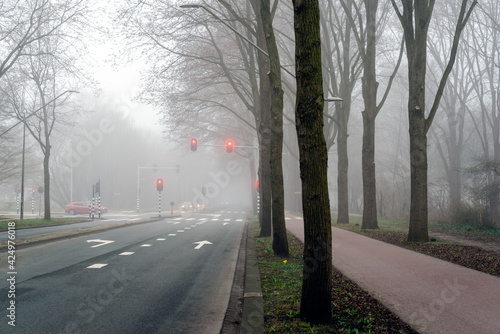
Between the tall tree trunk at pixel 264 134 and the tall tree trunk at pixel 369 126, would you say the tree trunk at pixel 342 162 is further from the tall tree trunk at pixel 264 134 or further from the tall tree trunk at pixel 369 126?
the tall tree trunk at pixel 264 134

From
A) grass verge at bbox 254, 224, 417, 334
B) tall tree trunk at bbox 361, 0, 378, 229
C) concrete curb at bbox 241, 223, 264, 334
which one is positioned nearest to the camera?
grass verge at bbox 254, 224, 417, 334

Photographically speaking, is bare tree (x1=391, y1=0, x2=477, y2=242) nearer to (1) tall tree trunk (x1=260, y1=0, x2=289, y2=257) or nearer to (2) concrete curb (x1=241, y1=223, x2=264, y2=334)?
(1) tall tree trunk (x1=260, y1=0, x2=289, y2=257)

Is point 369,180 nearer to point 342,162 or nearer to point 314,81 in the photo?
point 342,162

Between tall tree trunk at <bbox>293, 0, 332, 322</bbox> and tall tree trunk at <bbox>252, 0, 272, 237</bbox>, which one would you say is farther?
tall tree trunk at <bbox>252, 0, 272, 237</bbox>

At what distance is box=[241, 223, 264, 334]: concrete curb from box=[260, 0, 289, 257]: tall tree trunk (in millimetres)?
1339

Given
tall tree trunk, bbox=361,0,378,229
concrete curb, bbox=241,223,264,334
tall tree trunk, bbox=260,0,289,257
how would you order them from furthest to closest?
tall tree trunk, bbox=361,0,378,229 → tall tree trunk, bbox=260,0,289,257 → concrete curb, bbox=241,223,264,334

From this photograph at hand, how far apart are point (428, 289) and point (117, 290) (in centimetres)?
475

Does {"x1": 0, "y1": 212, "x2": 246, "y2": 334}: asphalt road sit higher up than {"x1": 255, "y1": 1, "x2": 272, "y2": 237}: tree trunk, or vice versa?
{"x1": 255, "y1": 1, "x2": 272, "y2": 237}: tree trunk

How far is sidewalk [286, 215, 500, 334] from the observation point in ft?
14.7

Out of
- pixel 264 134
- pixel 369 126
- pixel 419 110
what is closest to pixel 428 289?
pixel 419 110

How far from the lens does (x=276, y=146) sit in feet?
33.1

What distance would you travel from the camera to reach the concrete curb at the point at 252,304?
4.42 meters

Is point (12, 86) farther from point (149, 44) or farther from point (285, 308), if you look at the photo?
point (285, 308)

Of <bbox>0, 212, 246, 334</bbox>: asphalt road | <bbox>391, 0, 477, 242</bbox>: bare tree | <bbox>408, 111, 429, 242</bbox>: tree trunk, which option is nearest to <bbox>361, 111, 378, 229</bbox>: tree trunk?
<bbox>391, 0, 477, 242</bbox>: bare tree
